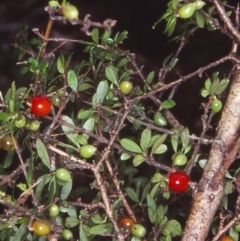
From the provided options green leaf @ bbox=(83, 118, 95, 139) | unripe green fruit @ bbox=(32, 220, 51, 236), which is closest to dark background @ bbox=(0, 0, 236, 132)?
green leaf @ bbox=(83, 118, 95, 139)

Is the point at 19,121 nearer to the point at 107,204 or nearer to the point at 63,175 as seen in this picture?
the point at 63,175

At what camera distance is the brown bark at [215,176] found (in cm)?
99

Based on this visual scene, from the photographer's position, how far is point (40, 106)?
0.89 metres

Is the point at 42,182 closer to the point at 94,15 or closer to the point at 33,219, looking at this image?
the point at 33,219

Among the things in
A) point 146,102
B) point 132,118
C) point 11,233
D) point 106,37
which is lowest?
point 11,233

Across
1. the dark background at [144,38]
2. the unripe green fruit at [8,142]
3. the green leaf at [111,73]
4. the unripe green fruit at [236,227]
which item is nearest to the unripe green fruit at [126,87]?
the green leaf at [111,73]

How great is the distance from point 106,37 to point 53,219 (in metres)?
0.35

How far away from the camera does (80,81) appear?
1.00 m

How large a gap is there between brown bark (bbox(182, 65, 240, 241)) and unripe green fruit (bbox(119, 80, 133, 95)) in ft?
0.60

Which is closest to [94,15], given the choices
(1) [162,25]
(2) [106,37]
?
(1) [162,25]

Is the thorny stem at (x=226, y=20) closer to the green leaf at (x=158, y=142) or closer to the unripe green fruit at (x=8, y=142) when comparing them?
the green leaf at (x=158, y=142)

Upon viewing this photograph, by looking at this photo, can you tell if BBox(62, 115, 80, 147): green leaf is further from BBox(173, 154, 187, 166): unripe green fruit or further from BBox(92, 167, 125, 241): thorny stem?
BBox(173, 154, 187, 166): unripe green fruit

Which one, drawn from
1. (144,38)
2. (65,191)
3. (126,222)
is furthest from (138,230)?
(144,38)

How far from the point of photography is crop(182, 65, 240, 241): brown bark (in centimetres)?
99
